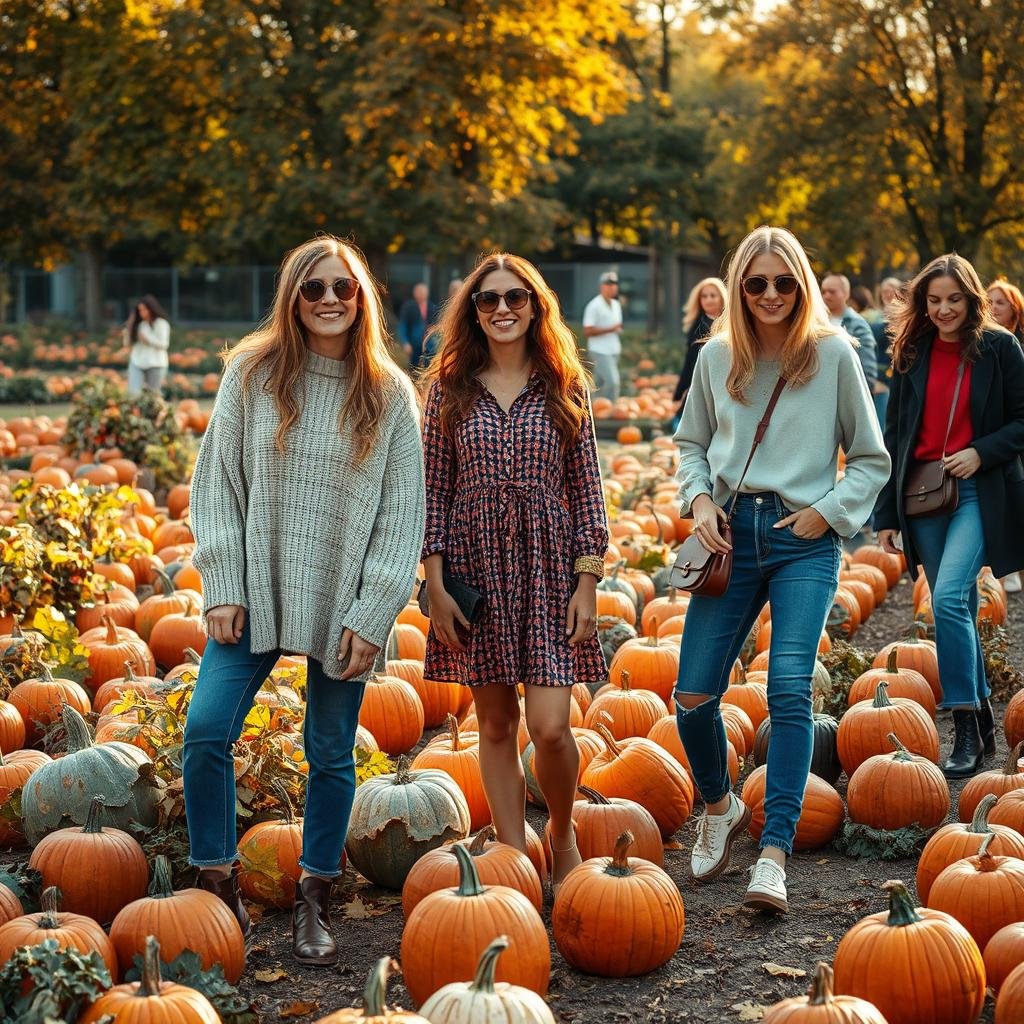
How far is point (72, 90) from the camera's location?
34656 mm

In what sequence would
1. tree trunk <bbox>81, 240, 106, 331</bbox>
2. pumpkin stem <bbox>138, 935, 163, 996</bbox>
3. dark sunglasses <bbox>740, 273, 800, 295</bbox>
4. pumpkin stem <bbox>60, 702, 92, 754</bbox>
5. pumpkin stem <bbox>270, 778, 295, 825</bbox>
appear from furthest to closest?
tree trunk <bbox>81, 240, 106, 331</bbox>, pumpkin stem <bbox>60, 702, 92, 754</bbox>, pumpkin stem <bbox>270, 778, 295, 825</bbox>, dark sunglasses <bbox>740, 273, 800, 295</bbox>, pumpkin stem <bbox>138, 935, 163, 996</bbox>

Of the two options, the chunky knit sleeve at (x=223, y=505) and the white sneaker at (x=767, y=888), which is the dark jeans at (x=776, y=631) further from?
the chunky knit sleeve at (x=223, y=505)

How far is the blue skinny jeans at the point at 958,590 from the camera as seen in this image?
5.73 m

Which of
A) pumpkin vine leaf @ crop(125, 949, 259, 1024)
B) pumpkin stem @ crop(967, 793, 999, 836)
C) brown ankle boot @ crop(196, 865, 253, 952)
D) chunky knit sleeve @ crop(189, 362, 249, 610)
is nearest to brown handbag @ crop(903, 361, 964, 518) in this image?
pumpkin stem @ crop(967, 793, 999, 836)

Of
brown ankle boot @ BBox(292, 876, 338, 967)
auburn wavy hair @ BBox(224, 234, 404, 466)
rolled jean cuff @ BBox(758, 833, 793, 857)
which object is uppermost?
auburn wavy hair @ BBox(224, 234, 404, 466)

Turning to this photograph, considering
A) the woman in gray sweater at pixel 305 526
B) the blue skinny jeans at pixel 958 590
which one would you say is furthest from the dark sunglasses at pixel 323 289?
the blue skinny jeans at pixel 958 590

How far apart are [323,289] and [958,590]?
297 centimetres

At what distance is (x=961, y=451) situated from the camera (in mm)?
5809

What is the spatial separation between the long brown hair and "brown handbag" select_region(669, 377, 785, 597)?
1.72 meters

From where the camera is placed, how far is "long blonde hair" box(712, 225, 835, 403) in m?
4.39

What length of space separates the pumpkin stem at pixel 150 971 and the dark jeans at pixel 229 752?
29.3 inches

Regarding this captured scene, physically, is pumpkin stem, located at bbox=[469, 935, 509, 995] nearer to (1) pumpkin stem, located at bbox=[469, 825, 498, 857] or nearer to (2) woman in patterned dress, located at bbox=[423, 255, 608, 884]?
(1) pumpkin stem, located at bbox=[469, 825, 498, 857]

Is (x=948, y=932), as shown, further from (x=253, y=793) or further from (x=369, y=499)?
(x=253, y=793)

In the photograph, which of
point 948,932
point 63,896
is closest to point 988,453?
point 948,932
